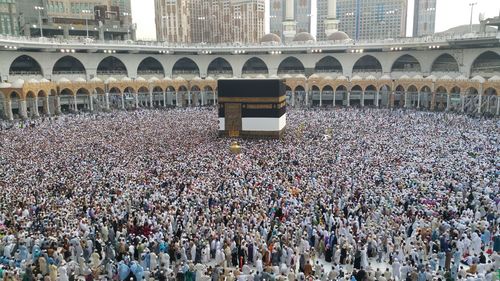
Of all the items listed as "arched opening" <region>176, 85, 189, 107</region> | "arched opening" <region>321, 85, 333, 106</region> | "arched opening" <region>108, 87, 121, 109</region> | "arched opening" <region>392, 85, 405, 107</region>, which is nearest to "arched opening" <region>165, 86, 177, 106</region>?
"arched opening" <region>176, 85, 189, 107</region>

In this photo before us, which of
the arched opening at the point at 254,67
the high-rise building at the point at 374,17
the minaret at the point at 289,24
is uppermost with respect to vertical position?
the high-rise building at the point at 374,17

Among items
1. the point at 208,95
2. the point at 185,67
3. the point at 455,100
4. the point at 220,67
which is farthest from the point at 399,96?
the point at 185,67

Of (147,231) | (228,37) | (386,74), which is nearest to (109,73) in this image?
(386,74)

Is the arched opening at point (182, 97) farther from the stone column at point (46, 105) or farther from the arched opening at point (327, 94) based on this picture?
the arched opening at point (327, 94)

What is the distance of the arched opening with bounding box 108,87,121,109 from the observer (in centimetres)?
3880

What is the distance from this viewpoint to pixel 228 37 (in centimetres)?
9288

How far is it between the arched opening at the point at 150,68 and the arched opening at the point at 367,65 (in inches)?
860

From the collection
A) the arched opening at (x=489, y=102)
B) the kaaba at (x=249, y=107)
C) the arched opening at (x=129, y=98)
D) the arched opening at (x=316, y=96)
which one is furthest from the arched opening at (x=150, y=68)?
the arched opening at (x=489, y=102)

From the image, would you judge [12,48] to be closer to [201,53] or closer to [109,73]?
[109,73]

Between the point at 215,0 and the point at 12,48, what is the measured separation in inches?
2522

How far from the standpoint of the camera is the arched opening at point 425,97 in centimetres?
3717

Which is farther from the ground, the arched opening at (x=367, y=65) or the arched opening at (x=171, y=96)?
the arched opening at (x=367, y=65)

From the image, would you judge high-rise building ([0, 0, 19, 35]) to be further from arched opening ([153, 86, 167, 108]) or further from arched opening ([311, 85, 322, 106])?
arched opening ([311, 85, 322, 106])

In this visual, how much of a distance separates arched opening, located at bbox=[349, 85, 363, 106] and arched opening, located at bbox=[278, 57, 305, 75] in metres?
7.15
